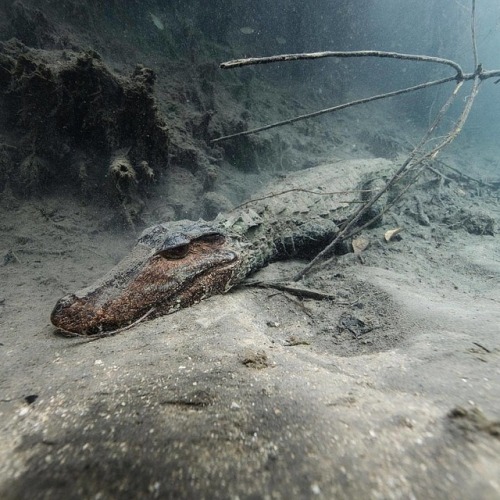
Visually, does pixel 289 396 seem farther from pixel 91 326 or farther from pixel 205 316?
pixel 91 326

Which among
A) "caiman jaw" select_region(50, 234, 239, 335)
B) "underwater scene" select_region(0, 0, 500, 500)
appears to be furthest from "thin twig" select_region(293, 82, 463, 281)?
"caiman jaw" select_region(50, 234, 239, 335)

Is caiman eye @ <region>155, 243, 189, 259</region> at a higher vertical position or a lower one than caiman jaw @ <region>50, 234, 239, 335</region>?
higher

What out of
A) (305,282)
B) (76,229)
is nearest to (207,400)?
(305,282)

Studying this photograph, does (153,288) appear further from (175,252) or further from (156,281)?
(175,252)

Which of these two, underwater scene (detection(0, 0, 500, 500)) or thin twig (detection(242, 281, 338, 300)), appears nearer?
underwater scene (detection(0, 0, 500, 500))

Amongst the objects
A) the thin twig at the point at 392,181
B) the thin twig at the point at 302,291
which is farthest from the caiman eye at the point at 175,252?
the thin twig at the point at 392,181

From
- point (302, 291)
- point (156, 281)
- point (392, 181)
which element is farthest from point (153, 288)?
point (392, 181)

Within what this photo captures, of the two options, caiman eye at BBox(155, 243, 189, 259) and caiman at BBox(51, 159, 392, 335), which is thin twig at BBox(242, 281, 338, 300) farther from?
caiman eye at BBox(155, 243, 189, 259)
